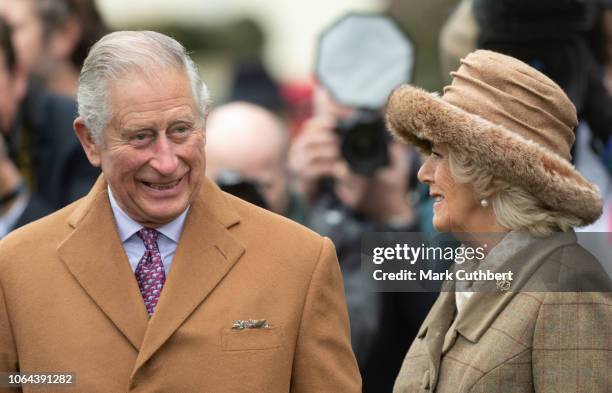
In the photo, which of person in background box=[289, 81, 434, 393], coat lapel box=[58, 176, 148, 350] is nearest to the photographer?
person in background box=[289, 81, 434, 393]

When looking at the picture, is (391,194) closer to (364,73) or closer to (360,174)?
(360,174)

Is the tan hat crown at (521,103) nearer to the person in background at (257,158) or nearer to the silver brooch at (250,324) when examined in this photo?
the silver brooch at (250,324)

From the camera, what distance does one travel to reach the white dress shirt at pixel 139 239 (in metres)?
3.26

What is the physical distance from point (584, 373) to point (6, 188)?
2699 millimetres

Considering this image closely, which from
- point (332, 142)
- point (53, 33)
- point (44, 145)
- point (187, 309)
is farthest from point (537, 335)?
point (53, 33)

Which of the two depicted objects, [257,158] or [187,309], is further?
[257,158]

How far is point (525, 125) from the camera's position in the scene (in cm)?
323

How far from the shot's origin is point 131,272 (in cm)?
320

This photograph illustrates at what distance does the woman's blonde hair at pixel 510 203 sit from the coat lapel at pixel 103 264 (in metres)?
0.95

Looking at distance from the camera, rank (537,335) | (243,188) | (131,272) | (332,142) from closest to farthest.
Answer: (537,335) < (131,272) < (243,188) < (332,142)

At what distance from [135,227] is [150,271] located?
0.13 meters

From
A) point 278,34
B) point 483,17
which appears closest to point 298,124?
point 278,34

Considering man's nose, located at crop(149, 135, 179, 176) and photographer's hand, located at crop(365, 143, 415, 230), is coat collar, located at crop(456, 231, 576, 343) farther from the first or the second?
photographer's hand, located at crop(365, 143, 415, 230)

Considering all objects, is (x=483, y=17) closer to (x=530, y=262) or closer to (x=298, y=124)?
(x=530, y=262)
